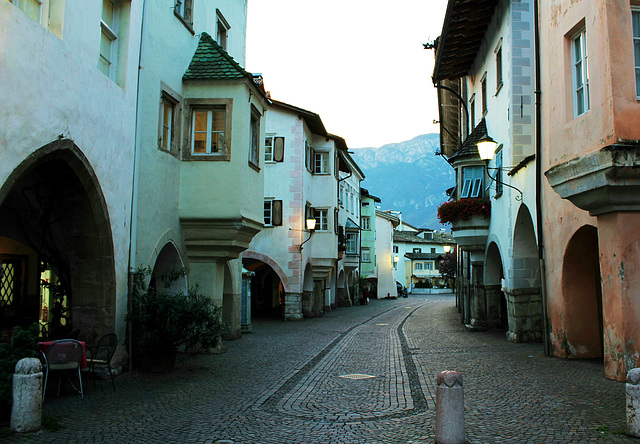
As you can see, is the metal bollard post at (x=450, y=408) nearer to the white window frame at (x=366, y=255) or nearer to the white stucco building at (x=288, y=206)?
the white stucco building at (x=288, y=206)

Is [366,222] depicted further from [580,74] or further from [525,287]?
[580,74]

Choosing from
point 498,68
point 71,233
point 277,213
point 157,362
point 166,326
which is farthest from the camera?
point 277,213

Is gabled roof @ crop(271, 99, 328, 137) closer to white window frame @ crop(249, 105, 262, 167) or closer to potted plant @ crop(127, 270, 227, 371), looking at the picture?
white window frame @ crop(249, 105, 262, 167)

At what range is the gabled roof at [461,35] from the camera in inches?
714

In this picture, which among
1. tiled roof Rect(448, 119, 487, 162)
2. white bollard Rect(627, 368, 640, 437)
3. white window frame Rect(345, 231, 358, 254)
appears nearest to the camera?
white bollard Rect(627, 368, 640, 437)

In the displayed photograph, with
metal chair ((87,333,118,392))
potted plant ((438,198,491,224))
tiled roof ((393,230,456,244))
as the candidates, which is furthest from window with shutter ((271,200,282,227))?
tiled roof ((393,230,456,244))

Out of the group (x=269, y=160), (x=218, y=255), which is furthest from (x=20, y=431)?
(x=269, y=160)

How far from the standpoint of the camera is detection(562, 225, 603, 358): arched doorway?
12703 mm

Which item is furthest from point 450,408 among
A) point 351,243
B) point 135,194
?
point 351,243

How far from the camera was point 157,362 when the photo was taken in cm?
1130

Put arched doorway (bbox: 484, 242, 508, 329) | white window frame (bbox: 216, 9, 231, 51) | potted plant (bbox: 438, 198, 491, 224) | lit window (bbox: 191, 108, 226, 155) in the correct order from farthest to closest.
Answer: arched doorway (bbox: 484, 242, 508, 329)
potted plant (bbox: 438, 198, 491, 224)
white window frame (bbox: 216, 9, 231, 51)
lit window (bbox: 191, 108, 226, 155)

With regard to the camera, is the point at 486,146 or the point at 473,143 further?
the point at 473,143

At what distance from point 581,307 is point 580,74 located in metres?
4.85

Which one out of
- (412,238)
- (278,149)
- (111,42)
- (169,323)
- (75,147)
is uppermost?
(412,238)
